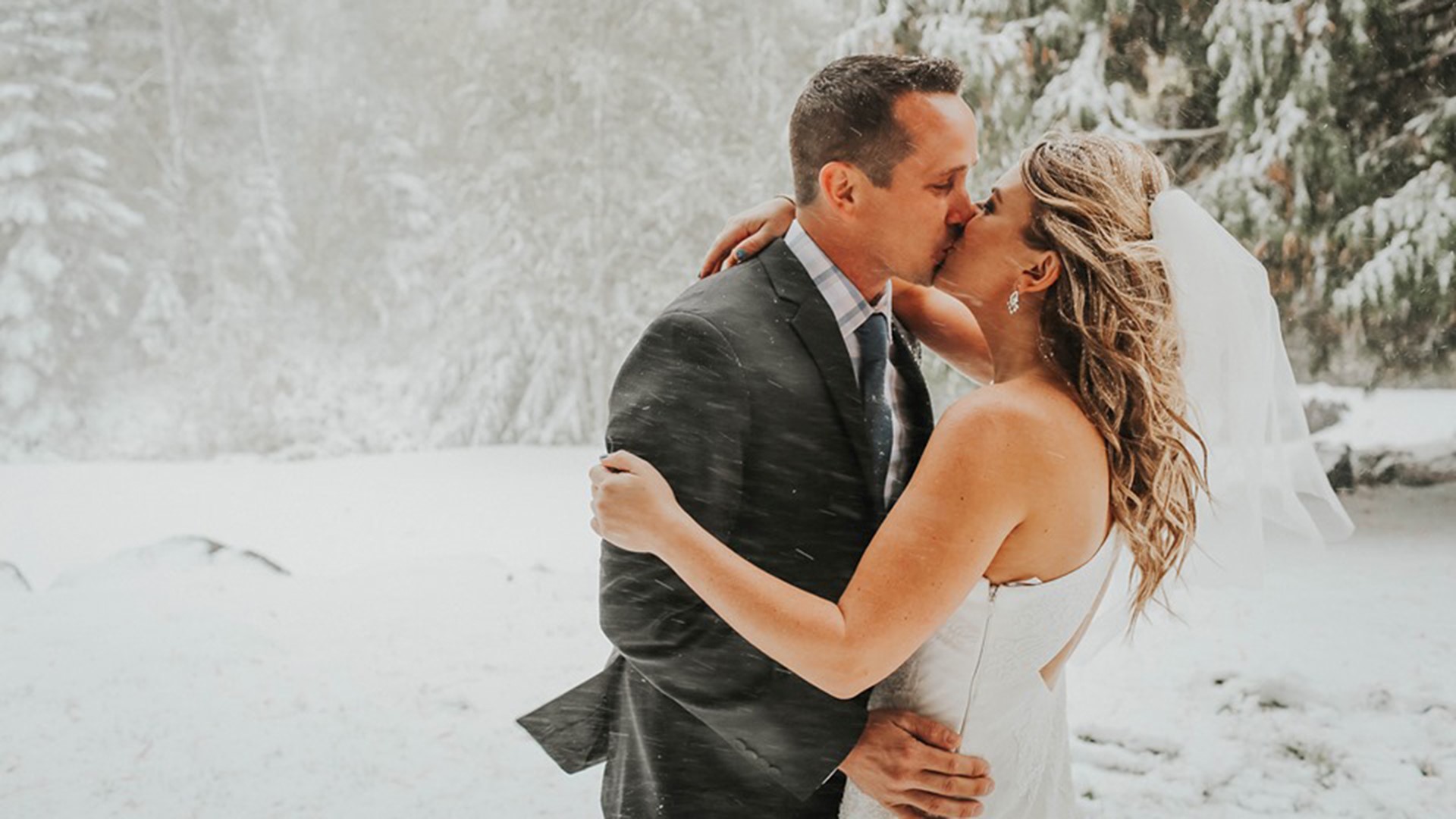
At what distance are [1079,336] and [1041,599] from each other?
29cm

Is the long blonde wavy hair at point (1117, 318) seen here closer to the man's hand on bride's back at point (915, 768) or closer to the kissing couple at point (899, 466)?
the kissing couple at point (899, 466)

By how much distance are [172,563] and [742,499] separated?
4111mm

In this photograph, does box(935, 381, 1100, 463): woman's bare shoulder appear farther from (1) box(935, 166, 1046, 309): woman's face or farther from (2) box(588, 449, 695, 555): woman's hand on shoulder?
(2) box(588, 449, 695, 555): woman's hand on shoulder

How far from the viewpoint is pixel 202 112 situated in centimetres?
545

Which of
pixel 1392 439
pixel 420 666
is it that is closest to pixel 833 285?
pixel 420 666

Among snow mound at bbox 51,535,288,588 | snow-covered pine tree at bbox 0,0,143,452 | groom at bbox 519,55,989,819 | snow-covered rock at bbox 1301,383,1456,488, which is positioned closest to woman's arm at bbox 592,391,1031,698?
groom at bbox 519,55,989,819

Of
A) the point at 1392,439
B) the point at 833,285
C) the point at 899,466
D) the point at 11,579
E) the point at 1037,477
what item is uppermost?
the point at 833,285

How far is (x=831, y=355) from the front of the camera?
124cm

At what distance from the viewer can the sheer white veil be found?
49.3 inches

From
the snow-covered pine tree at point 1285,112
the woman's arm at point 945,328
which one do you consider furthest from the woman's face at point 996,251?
Result: the snow-covered pine tree at point 1285,112

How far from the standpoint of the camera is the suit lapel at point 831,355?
1.22 m

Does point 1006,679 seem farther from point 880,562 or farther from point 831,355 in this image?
point 831,355

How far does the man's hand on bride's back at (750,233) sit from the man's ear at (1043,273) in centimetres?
35

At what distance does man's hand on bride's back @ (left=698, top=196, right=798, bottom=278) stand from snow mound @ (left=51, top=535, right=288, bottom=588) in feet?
12.5
